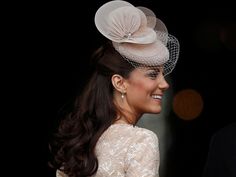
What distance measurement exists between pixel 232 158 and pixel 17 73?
217 cm

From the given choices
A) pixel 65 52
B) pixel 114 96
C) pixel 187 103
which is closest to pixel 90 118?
pixel 114 96

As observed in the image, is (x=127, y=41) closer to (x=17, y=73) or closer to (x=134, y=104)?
(x=134, y=104)

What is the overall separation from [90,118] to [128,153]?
217mm

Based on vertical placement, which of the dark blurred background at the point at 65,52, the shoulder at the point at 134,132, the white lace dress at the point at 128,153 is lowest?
the dark blurred background at the point at 65,52

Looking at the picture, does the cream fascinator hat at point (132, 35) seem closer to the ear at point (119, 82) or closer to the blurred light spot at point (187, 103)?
the ear at point (119, 82)

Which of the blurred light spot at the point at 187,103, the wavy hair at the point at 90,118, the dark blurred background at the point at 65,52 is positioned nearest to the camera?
the wavy hair at the point at 90,118

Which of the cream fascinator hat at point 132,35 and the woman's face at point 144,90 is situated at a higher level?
the cream fascinator hat at point 132,35

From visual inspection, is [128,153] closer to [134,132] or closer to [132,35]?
[134,132]

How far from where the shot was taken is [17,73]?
432 centimetres

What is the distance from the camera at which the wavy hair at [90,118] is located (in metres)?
2.30

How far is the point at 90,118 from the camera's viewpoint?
2348 millimetres

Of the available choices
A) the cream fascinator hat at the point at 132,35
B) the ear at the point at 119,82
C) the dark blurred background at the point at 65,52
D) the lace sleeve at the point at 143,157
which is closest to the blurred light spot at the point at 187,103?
the dark blurred background at the point at 65,52

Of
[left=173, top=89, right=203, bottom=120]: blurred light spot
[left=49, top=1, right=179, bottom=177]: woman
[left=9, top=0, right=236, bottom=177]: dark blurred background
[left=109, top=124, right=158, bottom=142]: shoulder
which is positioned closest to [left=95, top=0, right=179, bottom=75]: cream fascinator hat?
[left=49, top=1, right=179, bottom=177]: woman

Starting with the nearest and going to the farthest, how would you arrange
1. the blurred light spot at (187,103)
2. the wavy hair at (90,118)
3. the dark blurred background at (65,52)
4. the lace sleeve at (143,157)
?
1. the lace sleeve at (143,157)
2. the wavy hair at (90,118)
3. the dark blurred background at (65,52)
4. the blurred light spot at (187,103)
